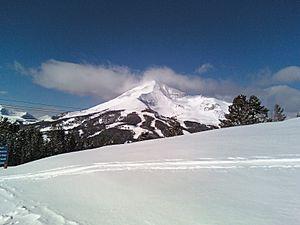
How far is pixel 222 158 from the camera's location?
1077 centimetres

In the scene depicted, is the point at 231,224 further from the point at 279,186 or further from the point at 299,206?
the point at 279,186

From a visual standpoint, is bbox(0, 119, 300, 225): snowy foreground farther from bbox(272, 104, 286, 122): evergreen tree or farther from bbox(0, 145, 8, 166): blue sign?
bbox(272, 104, 286, 122): evergreen tree

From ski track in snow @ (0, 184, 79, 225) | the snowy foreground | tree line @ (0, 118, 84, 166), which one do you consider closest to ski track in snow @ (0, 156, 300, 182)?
the snowy foreground

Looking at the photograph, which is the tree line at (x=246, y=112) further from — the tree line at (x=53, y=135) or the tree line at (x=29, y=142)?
the tree line at (x=29, y=142)

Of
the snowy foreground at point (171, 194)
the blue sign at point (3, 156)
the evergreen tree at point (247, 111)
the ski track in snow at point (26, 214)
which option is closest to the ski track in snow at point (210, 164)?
the snowy foreground at point (171, 194)

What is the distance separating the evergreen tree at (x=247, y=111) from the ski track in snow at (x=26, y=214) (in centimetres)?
4159

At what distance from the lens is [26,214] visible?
17.5 ft

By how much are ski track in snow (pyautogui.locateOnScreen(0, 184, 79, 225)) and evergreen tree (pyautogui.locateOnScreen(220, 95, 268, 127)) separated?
1638 inches

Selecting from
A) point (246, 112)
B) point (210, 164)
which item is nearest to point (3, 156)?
point (210, 164)

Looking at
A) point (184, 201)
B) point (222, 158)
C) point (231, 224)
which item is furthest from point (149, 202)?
point (222, 158)

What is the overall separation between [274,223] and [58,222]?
11.5 ft

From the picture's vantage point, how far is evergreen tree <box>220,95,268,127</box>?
145 ft

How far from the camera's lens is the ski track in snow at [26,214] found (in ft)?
15.8

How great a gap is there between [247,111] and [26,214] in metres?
43.2
